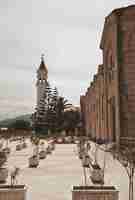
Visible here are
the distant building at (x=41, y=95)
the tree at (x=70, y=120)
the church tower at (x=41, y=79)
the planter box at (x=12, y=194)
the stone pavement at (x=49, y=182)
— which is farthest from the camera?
the church tower at (x=41, y=79)

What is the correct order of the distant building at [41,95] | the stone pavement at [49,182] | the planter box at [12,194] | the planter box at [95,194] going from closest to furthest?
the planter box at [95,194] < the planter box at [12,194] < the stone pavement at [49,182] < the distant building at [41,95]

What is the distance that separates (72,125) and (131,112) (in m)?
45.6

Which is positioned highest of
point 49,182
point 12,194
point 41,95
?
point 41,95

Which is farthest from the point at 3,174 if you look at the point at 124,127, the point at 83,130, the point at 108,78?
the point at 83,130

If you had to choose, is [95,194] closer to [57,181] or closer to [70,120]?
[57,181]

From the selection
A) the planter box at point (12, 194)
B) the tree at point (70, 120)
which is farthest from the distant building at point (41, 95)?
the planter box at point (12, 194)

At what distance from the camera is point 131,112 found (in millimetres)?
21469

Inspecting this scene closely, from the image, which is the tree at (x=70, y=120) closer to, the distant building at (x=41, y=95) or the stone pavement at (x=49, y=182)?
the distant building at (x=41, y=95)

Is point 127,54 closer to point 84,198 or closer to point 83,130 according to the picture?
point 84,198

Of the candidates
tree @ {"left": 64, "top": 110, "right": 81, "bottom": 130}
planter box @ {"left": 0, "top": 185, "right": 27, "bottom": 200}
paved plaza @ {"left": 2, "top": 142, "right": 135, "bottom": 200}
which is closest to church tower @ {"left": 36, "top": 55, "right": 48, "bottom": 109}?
tree @ {"left": 64, "top": 110, "right": 81, "bottom": 130}

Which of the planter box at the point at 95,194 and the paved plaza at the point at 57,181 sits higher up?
the planter box at the point at 95,194

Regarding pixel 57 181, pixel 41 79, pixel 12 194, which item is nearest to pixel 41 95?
pixel 41 79

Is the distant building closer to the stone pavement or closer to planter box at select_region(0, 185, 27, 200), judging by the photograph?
the stone pavement

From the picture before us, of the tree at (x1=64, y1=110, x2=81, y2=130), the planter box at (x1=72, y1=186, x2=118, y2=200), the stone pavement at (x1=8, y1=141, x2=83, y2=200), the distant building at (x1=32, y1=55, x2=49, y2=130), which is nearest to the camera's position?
the planter box at (x1=72, y1=186, x2=118, y2=200)
